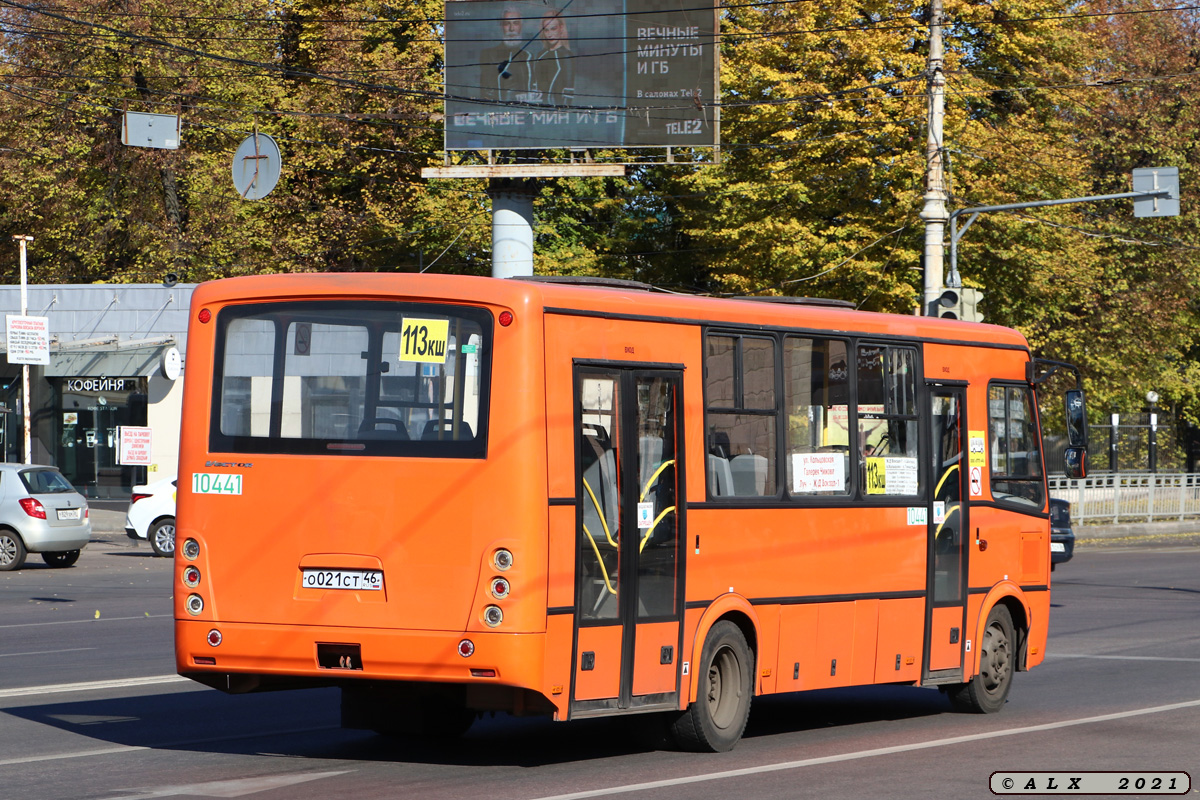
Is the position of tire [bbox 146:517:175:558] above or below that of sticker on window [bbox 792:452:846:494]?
below

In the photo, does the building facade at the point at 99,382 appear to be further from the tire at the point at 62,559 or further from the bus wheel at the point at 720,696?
the bus wheel at the point at 720,696

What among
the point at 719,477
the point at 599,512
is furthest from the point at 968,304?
the point at 599,512

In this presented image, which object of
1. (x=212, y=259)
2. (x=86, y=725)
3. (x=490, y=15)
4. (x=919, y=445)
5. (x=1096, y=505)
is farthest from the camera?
(x=212, y=259)

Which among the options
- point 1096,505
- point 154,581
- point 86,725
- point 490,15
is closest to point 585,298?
point 86,725

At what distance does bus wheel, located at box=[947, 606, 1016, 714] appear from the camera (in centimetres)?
1291

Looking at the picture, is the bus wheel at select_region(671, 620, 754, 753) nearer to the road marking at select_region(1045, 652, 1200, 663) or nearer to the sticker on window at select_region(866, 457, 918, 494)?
the sticker on window at select_region(866, 457, 918, 494)

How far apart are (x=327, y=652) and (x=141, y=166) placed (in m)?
47.2

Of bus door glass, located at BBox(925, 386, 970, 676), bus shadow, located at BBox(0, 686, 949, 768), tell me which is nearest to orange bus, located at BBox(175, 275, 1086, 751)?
bus shadow, located at BBox(0, 686, 949, 768)

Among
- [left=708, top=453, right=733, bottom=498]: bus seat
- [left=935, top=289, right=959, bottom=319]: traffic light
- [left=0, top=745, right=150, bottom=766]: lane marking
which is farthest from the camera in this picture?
[left=935, top=289, right=959, bottom=319]: traffic light

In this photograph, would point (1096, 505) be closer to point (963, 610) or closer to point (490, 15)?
point (490, 15)

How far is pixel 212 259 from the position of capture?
5319 cm

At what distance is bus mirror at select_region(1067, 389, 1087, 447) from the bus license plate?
6340 mm

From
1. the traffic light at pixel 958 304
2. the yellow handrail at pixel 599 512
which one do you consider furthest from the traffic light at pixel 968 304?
Answer: the yellow handrail at pixel 599 512

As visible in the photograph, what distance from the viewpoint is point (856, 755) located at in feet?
34.3
